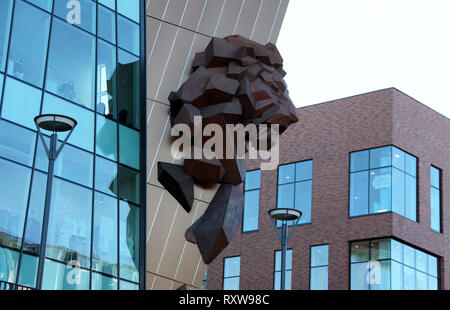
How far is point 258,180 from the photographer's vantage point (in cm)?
5225

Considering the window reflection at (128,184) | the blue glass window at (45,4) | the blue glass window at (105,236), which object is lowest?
the blue glass window at (105,236)

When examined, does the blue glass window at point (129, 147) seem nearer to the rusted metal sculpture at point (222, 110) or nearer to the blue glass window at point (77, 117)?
the rusted metal sculpture at point (222, 110)

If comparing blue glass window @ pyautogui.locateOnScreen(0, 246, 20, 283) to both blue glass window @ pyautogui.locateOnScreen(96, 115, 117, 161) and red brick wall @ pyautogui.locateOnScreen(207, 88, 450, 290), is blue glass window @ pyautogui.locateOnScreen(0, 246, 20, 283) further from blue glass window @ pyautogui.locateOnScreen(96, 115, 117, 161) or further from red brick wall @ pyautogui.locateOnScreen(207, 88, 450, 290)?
red brick wall @ pyautogui.locateOnScreen(207, 88, 450, 290)

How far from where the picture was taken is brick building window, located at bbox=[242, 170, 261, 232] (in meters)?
51.7

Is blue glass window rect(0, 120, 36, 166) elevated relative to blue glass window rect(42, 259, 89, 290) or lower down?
elevated

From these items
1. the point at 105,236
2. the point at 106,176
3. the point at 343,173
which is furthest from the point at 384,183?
the point at 105,236

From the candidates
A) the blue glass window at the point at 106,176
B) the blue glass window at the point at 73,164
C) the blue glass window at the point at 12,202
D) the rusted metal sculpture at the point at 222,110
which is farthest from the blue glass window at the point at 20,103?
the rusted metal sculpture at the point at 222,110

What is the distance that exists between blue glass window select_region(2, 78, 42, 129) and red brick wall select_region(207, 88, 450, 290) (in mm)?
26713

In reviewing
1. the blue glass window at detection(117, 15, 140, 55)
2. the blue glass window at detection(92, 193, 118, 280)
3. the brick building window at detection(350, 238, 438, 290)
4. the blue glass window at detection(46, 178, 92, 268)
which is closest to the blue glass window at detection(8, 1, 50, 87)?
the blue glass window at detection(117, 15, 140, 55)

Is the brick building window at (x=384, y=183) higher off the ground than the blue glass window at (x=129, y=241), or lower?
higher

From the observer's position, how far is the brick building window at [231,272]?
51.6 metres

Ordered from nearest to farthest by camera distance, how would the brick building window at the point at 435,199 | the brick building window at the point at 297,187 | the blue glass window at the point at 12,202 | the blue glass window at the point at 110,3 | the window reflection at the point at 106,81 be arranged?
the blue glass window at the point at 12,202 < the window reflection at the point at 106,81 < the blue glass window at the point at 110,3 < the brick building window at the point at 435,199 < the brick building window at the point at 297,187

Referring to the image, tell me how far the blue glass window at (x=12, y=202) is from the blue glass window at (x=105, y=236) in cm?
220

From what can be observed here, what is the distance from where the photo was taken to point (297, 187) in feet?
164
